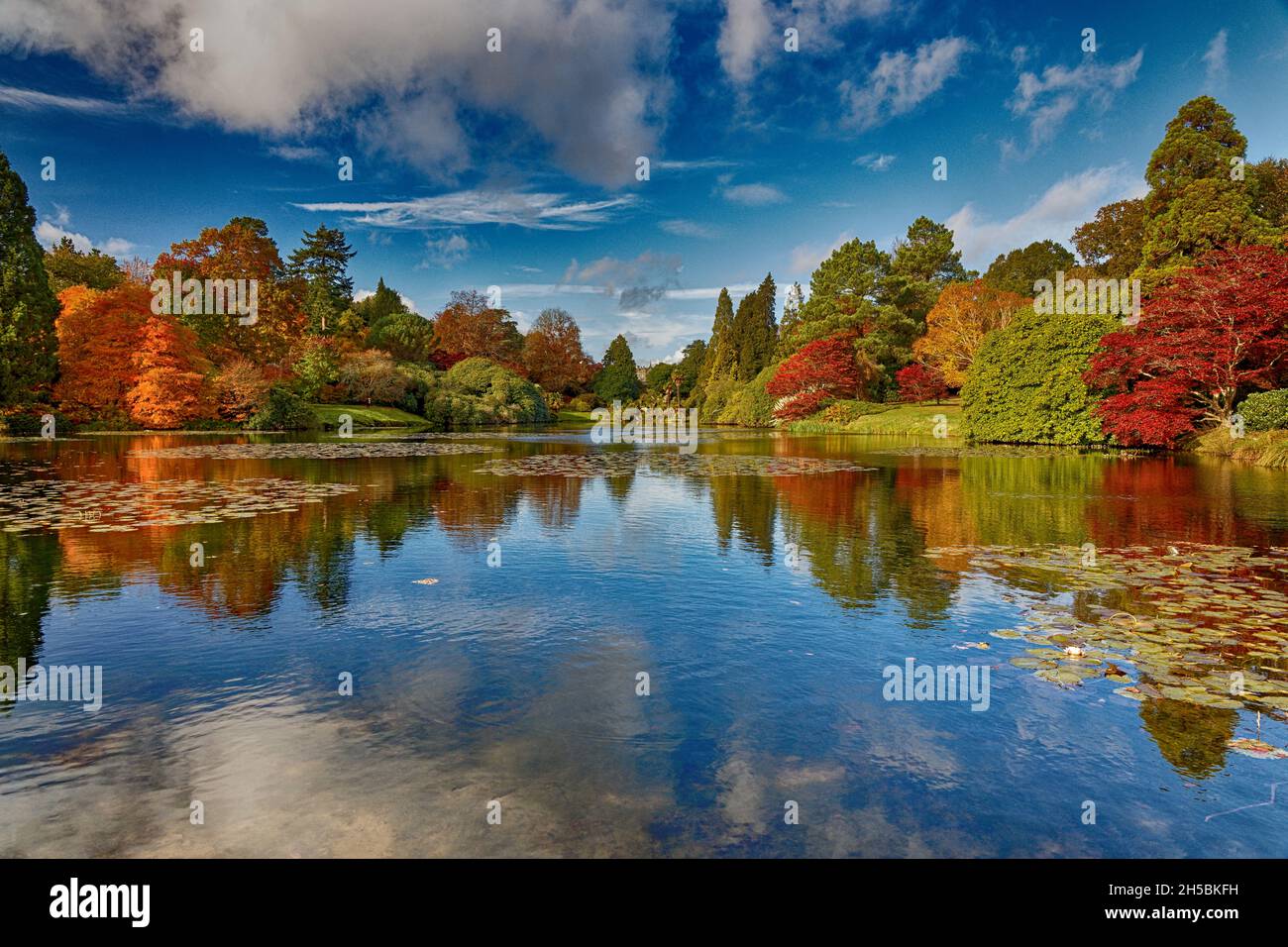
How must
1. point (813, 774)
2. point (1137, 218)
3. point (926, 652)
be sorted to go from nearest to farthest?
point (813, 774) < point (926, 652) < point (1137, 218)

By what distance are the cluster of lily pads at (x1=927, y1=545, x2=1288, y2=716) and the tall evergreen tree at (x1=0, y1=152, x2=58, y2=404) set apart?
133 ft

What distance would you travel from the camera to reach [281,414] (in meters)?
43.4

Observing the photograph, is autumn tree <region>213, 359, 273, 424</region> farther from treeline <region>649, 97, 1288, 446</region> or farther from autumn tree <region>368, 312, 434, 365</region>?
treeline <region>649, 97, 1288, 446</region>

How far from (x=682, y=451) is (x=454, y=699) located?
24864mm

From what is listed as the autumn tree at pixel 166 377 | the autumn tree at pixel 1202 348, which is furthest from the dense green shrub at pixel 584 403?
the autumn tree at pixel 1202 348

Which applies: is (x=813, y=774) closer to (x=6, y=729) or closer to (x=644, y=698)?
(x=644, y=698)

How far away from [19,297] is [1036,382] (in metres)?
47.5

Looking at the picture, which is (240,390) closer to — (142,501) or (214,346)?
(214,346)

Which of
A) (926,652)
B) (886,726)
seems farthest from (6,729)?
(926,652)

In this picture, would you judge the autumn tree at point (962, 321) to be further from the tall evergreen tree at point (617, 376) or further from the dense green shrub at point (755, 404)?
the tall evergreen tree at point (617, 376)

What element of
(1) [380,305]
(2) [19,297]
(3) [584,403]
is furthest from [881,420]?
(1) [380,305]
